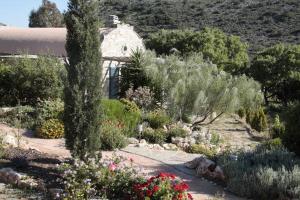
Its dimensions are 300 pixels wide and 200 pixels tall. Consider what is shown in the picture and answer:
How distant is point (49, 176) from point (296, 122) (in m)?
4.86

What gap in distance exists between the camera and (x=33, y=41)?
25609 millimetres

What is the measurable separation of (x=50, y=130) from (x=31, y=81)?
450 cm

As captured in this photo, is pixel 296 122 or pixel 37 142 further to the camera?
pixel 37 142

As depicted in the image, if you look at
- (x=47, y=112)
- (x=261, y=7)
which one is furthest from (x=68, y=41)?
(x=261, y=7)

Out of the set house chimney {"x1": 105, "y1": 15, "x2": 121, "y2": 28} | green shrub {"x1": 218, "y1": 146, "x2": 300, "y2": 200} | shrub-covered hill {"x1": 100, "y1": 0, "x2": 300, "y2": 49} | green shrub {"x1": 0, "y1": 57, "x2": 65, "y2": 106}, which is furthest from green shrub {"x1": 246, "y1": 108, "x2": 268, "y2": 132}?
shrub-covered hill {"x1": 100, "y1": 0, "x2": 300, "y2": 49}

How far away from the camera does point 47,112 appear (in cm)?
1488

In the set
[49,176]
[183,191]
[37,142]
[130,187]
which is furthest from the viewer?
[37,142]

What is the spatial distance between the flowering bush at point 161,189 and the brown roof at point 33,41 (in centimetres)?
1732

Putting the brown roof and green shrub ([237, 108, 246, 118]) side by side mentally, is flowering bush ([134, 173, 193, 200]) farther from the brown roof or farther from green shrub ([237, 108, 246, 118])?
the brown roof

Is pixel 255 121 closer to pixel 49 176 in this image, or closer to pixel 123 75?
pixel 123 75

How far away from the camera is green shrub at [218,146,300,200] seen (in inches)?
328

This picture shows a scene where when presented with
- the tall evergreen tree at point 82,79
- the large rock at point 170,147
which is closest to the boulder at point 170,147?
the large rock at point 170,147

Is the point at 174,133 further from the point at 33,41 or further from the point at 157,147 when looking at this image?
the point at 33,41

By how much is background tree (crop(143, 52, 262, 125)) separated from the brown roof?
6.38 m
